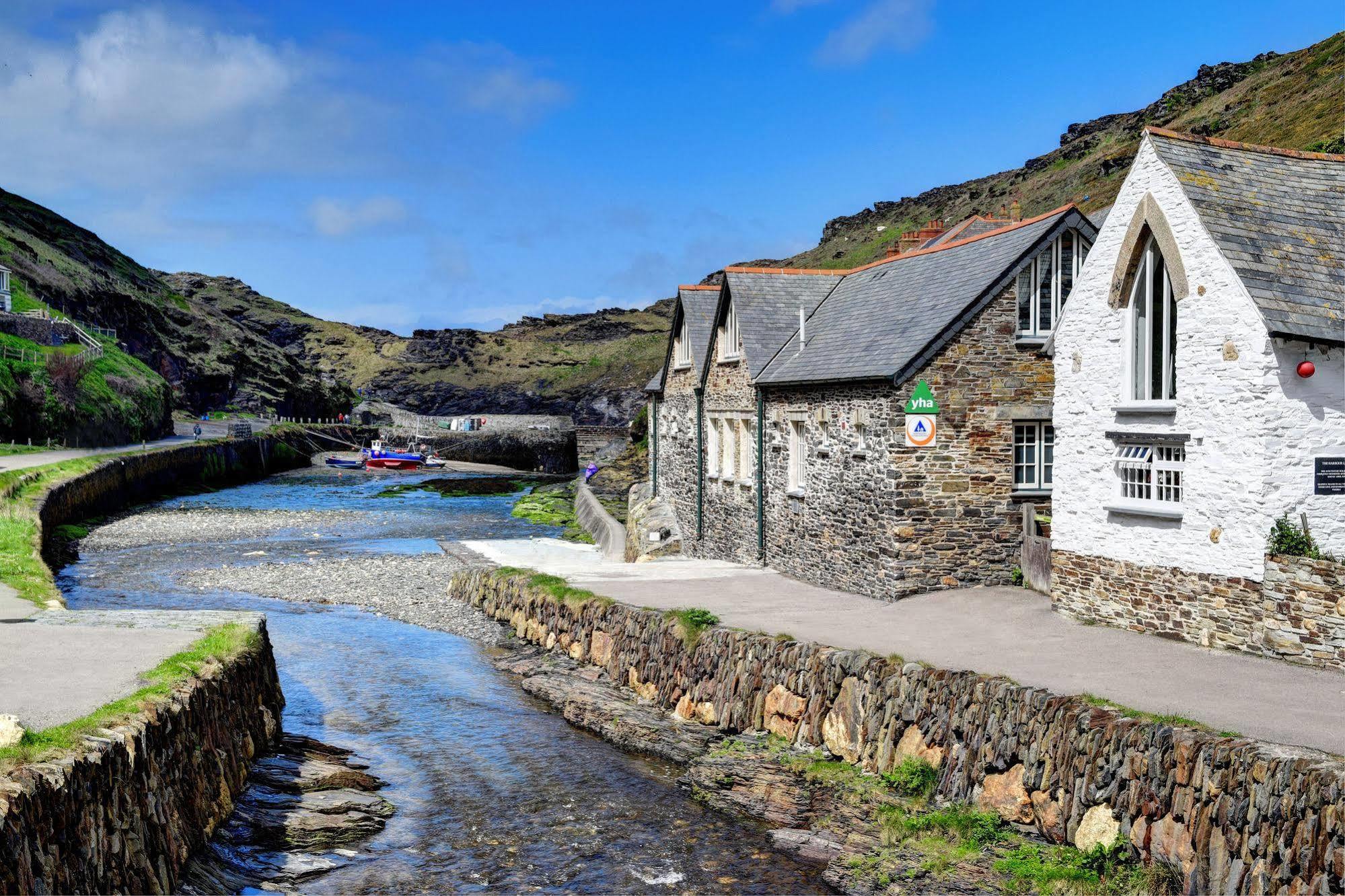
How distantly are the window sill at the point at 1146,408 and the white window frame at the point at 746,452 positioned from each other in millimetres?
11165

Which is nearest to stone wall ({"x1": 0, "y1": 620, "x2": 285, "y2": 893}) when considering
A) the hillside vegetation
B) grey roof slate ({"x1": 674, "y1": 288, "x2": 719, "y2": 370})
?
grey roof slate ({"x1": 674, "y1": 288, "x2": 719, "y2": 370})

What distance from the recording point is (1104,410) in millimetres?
15547

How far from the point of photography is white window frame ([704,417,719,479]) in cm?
2855

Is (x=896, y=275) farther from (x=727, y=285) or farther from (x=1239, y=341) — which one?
(x=1239, y=341)

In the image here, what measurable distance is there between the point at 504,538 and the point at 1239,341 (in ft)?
99.8

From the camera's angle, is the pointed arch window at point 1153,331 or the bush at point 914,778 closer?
the bush at point 914,778

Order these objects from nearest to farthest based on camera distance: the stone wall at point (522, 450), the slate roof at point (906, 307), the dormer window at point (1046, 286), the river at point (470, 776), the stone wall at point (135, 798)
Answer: the stone wall at point (135, 798) → the river at point (470, 776) → the slate roof at point (906, 307) → the dormer window at point (1046, 286) → the stone wall at point (522, 450)

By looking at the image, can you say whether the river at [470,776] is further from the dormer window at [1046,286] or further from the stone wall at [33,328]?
the stone wall at [33,328]

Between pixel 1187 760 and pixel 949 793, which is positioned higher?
pixel 1187 760

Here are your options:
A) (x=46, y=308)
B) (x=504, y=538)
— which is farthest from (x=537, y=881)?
(x=46, y=308)

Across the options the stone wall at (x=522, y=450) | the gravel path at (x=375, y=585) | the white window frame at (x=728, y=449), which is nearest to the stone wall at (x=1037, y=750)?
the gravel path at (x=375, y=585)

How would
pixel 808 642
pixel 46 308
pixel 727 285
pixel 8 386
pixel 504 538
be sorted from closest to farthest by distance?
pixel 808 642
pixel 727 285
pixel 504 538
pixel 8 386
pixel 46 308

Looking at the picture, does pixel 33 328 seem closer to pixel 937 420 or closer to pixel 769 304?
pixel 769 304

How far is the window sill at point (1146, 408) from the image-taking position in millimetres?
14180
